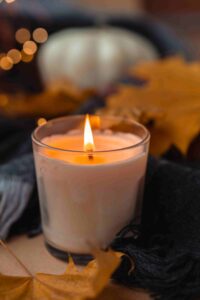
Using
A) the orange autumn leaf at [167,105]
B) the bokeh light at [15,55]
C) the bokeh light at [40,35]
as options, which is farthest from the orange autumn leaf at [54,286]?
the bokeh light at [40,35]

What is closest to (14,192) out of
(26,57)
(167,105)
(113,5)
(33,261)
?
(33,261)

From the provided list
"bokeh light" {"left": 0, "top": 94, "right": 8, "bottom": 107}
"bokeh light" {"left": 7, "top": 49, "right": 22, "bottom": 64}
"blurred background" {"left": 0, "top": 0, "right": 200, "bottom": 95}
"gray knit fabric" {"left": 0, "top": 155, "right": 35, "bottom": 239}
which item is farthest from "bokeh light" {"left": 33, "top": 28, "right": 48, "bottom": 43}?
"gray knit fabric" {"left": 0, "top": 155, "right": 35, "bottom": 239}

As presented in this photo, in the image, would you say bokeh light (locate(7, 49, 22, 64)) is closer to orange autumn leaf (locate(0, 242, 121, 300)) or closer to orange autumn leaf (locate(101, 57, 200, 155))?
orange autumn leaf (locate(101, 57, 200, 155))

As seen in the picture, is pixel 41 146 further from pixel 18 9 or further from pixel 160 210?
pixel 18 9

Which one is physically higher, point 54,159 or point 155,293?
point 54,159

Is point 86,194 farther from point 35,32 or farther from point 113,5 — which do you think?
point 113,5

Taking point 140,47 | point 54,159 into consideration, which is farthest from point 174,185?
point 140,47

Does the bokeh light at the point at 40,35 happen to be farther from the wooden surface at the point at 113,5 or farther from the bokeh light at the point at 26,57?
the wooden surface at the point at 113,5
